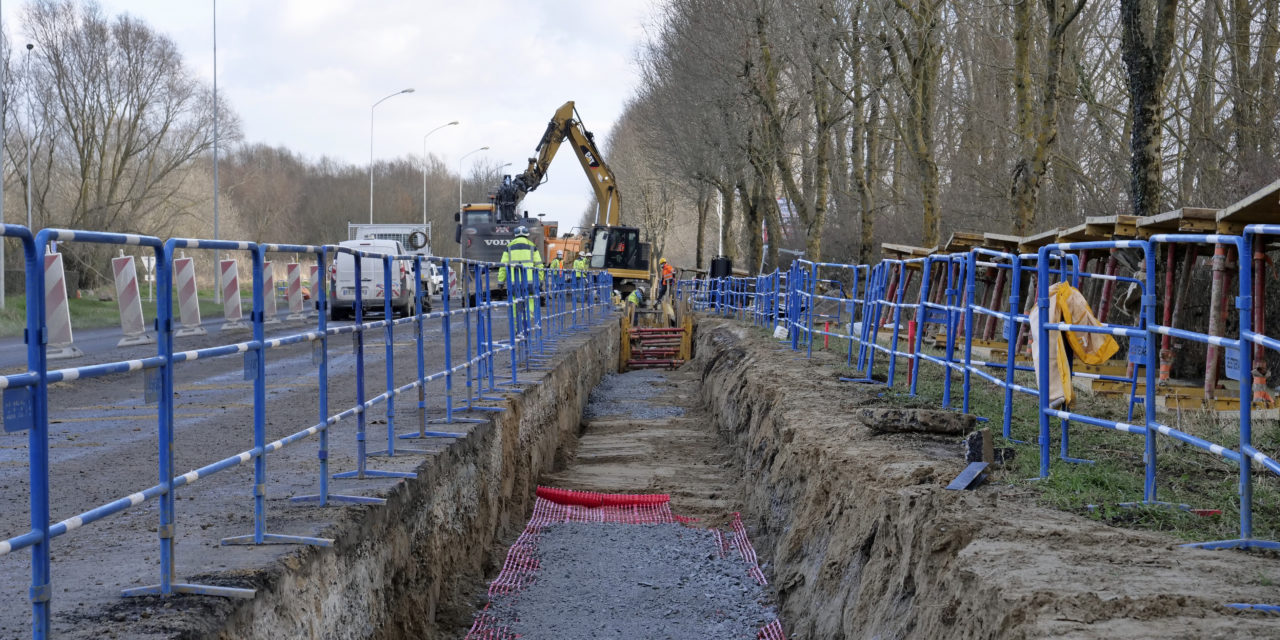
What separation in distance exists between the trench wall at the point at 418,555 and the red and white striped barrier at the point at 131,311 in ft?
3.34

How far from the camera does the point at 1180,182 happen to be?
68.7ft

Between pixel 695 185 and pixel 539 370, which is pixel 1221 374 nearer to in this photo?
pixel 539 370

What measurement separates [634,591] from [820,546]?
147 cm

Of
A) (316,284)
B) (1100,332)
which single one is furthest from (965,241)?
(316,284)

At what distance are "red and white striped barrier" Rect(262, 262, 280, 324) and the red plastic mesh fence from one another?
293 cm

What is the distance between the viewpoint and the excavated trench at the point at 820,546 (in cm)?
419

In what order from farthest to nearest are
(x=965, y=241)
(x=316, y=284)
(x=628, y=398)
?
(x=628, y=398) → (x=965, y=241) → (x=316, y=284)

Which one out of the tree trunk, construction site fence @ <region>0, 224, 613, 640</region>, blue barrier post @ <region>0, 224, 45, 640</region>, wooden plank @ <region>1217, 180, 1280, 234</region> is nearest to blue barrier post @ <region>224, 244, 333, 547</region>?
construction site fence @ <region>0, 224, 613, 640</region>

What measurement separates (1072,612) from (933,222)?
2013 cm

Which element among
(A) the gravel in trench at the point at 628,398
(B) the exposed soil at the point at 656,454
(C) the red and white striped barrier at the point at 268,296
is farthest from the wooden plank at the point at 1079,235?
(C) the red and white striped barrier at the point at 268,296

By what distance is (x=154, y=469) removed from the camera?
7.70m

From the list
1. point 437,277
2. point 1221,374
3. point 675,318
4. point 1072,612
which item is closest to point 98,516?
point 1072,612

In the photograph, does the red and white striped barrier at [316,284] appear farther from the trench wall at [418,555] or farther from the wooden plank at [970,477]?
the wooden plank at [970,477]

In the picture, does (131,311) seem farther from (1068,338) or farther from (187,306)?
(1068,338)
